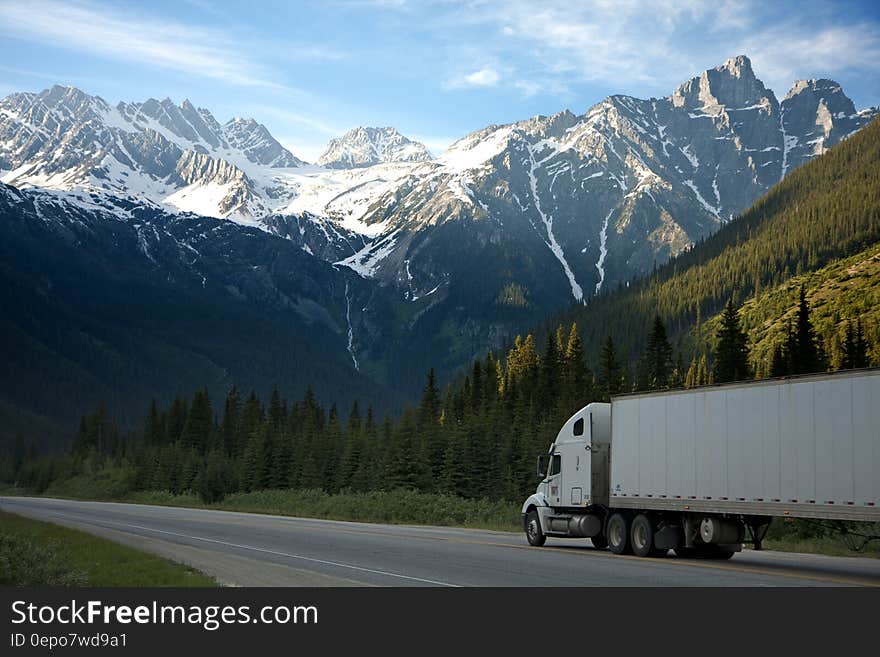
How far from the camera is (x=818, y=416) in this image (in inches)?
849

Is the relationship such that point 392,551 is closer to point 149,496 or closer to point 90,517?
point 90,517

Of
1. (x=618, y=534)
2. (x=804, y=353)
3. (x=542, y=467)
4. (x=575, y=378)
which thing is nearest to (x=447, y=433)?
(x=575, y=378)

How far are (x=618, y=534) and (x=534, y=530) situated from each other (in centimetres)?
426

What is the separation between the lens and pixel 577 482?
3081 centimetres

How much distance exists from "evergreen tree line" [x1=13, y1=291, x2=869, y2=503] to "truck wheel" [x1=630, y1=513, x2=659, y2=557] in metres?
42.8

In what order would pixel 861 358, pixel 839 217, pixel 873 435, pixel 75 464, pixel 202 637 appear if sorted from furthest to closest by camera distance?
1. pixel 839 217
2. pixel 75 464
3. pixel 861 358
4. pixel 873 435
5. pixel 202 637

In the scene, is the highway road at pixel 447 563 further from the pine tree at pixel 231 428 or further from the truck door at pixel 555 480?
the pine tree at pixel 231 428

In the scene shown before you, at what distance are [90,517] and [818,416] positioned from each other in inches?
1631

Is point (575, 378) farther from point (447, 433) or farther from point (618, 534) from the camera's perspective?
point (618, 534)

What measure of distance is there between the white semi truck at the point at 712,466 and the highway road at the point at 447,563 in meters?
0.98

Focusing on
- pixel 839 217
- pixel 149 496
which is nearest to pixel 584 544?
pixel 149 496

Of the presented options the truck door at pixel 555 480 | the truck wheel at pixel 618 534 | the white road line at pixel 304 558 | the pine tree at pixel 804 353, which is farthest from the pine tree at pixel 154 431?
the truck wheel at pixel 618 534

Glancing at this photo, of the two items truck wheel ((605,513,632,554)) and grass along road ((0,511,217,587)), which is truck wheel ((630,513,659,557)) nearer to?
truck wheel ((605,513,632,554))

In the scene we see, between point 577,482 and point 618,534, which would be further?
point 577,482
